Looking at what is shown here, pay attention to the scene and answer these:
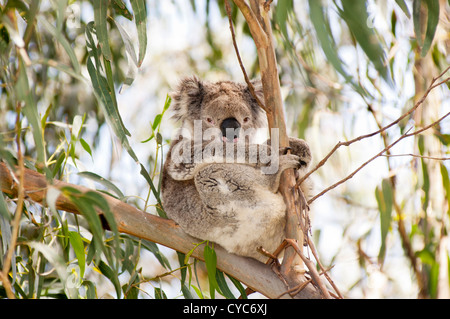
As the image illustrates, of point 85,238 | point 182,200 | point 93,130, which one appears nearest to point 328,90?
point 93,130

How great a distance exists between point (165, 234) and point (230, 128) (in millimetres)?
665

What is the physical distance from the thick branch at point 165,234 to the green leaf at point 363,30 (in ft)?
3.01

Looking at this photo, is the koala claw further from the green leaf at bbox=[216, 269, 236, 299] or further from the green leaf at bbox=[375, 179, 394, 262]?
the green leaf at bbox=[375, 179, 394, 262]

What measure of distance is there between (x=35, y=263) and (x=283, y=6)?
1.47 metres

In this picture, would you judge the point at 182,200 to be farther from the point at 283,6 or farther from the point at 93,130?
the point at 93,130

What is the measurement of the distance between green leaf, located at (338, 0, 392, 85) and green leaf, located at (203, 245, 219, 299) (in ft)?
3.10

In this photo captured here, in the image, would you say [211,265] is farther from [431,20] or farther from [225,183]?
[431,20]

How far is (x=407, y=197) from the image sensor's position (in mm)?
3809

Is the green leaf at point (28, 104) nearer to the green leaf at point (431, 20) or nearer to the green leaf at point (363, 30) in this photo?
the green leaf at point (363, 30)

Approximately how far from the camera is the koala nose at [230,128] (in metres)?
2.45

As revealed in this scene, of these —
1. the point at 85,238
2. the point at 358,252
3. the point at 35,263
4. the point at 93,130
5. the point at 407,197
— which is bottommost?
the point at 35,263

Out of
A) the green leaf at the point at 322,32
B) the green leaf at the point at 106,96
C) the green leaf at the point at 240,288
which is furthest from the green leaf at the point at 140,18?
the green leaf at the point at 240,288

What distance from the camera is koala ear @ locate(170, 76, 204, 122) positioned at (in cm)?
273

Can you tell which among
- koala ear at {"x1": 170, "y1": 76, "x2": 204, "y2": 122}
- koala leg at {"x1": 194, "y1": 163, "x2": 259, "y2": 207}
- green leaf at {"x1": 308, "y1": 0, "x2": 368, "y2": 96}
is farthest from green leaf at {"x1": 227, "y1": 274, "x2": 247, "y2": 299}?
green leaf at {"x1": 308, "y1": 0, "x2": 368, "y2": 96}
